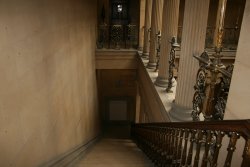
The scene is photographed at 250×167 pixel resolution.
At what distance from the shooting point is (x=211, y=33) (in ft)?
35.0

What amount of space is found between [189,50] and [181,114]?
41.4 inches

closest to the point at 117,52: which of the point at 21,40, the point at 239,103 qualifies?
the point at 21,40

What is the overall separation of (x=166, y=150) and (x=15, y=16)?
8.60ft

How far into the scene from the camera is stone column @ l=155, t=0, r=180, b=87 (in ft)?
16.9

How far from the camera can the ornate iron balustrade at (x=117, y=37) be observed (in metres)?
10.7

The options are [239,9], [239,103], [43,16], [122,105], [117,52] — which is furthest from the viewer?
[122,105]

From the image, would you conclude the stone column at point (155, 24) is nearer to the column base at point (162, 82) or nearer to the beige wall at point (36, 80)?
A: the column base at point (162, 82)

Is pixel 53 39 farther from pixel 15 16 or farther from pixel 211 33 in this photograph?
pixel 211 33

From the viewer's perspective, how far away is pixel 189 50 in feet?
12.1

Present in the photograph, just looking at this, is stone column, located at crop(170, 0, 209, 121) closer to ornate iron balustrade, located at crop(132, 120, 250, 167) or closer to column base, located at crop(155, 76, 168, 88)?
ornate iron balustrade, located at crop(132, 120, 250, 167)

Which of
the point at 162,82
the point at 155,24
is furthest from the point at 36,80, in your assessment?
the point at 155,24

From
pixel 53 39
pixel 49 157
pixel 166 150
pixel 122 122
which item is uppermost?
pixel 53 39

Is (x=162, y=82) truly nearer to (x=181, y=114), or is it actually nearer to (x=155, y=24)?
(x=181, y=114)

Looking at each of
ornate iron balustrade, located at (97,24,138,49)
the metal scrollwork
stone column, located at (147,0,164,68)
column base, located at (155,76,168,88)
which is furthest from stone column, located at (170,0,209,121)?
the metal scrollwork
